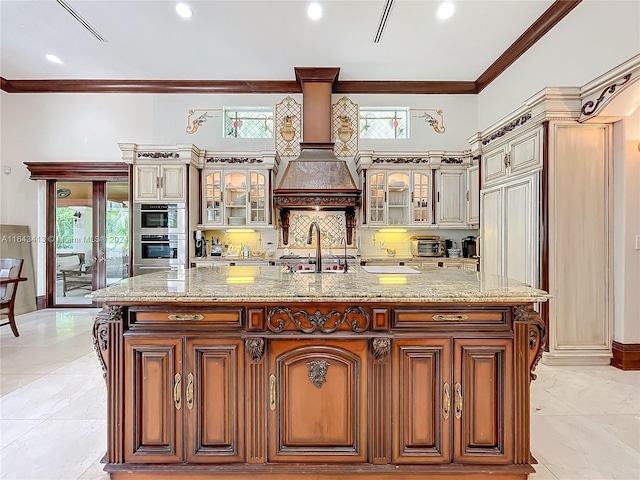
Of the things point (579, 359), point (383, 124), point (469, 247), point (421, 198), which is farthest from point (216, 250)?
point (579, 359)

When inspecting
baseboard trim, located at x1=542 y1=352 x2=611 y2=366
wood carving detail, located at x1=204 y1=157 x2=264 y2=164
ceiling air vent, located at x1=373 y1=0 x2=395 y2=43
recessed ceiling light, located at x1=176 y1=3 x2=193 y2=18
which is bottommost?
baseboard trim, located at x1=542 y1=352 x2=611 y2=366

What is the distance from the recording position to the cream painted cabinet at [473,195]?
4.65 metres

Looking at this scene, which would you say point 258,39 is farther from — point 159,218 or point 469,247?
point 469,247

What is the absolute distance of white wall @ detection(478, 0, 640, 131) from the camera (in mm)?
2756

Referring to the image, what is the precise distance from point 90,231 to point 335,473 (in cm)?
554

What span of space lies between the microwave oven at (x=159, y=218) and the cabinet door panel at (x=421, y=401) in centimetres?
396

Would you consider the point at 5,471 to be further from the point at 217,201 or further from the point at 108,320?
the point at 217,201

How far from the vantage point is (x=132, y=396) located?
60.1 inches

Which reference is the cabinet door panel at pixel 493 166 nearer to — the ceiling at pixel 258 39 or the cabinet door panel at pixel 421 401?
the ceiling at pixel 258 39

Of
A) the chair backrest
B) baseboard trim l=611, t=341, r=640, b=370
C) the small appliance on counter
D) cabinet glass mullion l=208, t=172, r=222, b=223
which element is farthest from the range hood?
the chair backrest

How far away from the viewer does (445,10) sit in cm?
352

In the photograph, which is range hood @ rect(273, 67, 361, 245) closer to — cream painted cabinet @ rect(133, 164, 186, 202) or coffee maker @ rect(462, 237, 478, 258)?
cream painted cabinet @ rect(133, 164, 186, 202)

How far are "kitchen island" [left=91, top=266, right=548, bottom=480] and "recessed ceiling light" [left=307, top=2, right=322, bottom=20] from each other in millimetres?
3394

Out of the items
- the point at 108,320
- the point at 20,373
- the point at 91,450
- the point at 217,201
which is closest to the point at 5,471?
the point at 91,450
